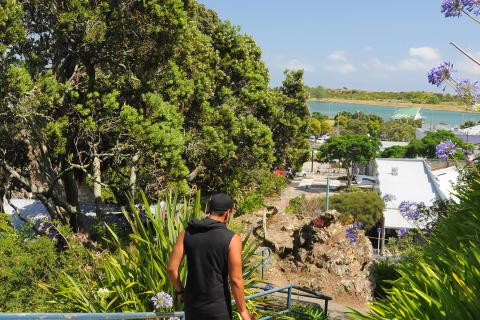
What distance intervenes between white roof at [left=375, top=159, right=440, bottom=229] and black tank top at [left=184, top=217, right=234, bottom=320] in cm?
2162

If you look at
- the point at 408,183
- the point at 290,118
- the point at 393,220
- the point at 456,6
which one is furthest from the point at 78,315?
the point at 408,183

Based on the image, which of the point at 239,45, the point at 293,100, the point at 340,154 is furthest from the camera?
the point at 340,154

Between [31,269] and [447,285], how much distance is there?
5862 mm

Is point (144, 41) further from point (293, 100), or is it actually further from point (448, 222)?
point (293, 100)

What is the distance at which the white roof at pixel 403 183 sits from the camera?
2527 centimetres

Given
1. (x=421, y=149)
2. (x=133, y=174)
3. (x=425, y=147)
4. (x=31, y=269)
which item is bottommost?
(x=421, y=149)

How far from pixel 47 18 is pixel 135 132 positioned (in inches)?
132

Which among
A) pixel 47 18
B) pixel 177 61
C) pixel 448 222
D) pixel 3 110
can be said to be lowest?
pixel 448 222

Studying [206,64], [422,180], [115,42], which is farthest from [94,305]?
[422,180]

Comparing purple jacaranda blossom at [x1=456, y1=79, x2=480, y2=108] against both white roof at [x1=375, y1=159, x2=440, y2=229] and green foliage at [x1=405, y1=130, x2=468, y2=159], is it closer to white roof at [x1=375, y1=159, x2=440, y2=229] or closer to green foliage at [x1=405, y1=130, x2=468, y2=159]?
white roof at [x1=375, y1=159, x2=440, y2=229]

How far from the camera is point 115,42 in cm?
1170


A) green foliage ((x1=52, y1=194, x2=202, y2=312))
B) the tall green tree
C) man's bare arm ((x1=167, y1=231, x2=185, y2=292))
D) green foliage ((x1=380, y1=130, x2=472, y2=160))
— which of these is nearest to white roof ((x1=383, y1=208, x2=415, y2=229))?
the tall green tree

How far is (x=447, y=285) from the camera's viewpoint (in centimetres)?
331

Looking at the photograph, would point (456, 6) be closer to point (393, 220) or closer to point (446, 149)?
point (446, 149)
